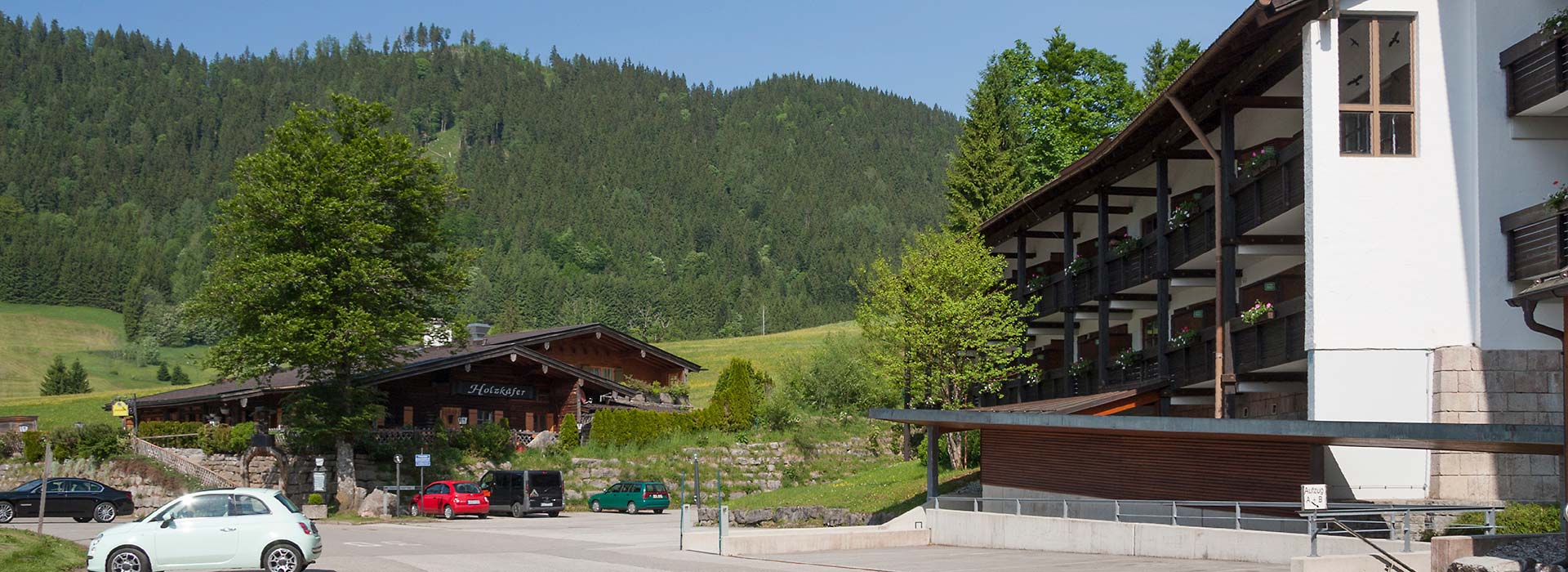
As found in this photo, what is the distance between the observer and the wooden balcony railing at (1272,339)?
86.2 ft

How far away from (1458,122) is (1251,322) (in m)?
5.62

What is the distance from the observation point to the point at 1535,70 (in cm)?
2353

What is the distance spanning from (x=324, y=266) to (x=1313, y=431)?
35.9 m

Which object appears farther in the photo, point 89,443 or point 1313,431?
point 89,443

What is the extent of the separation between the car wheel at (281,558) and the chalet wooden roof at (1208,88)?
1886cm

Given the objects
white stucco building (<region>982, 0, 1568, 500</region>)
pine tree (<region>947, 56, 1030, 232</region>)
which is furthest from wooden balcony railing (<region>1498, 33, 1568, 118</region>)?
pine tree (<region>947, 56, 1030, 232</region>)

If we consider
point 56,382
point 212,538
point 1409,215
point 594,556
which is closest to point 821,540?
point 594,556

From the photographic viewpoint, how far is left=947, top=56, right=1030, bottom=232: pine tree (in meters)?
56.0

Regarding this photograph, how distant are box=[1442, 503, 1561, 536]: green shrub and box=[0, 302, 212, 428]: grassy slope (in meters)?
82.6

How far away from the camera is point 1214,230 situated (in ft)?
99.5

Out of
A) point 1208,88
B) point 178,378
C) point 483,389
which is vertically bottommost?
point 483,389

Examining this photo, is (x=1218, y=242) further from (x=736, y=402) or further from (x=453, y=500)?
(x=736, y=402)

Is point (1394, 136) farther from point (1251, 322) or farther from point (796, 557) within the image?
point (796, 557)

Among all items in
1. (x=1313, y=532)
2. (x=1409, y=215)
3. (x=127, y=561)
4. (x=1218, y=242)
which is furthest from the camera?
(x=1218, y=242)
